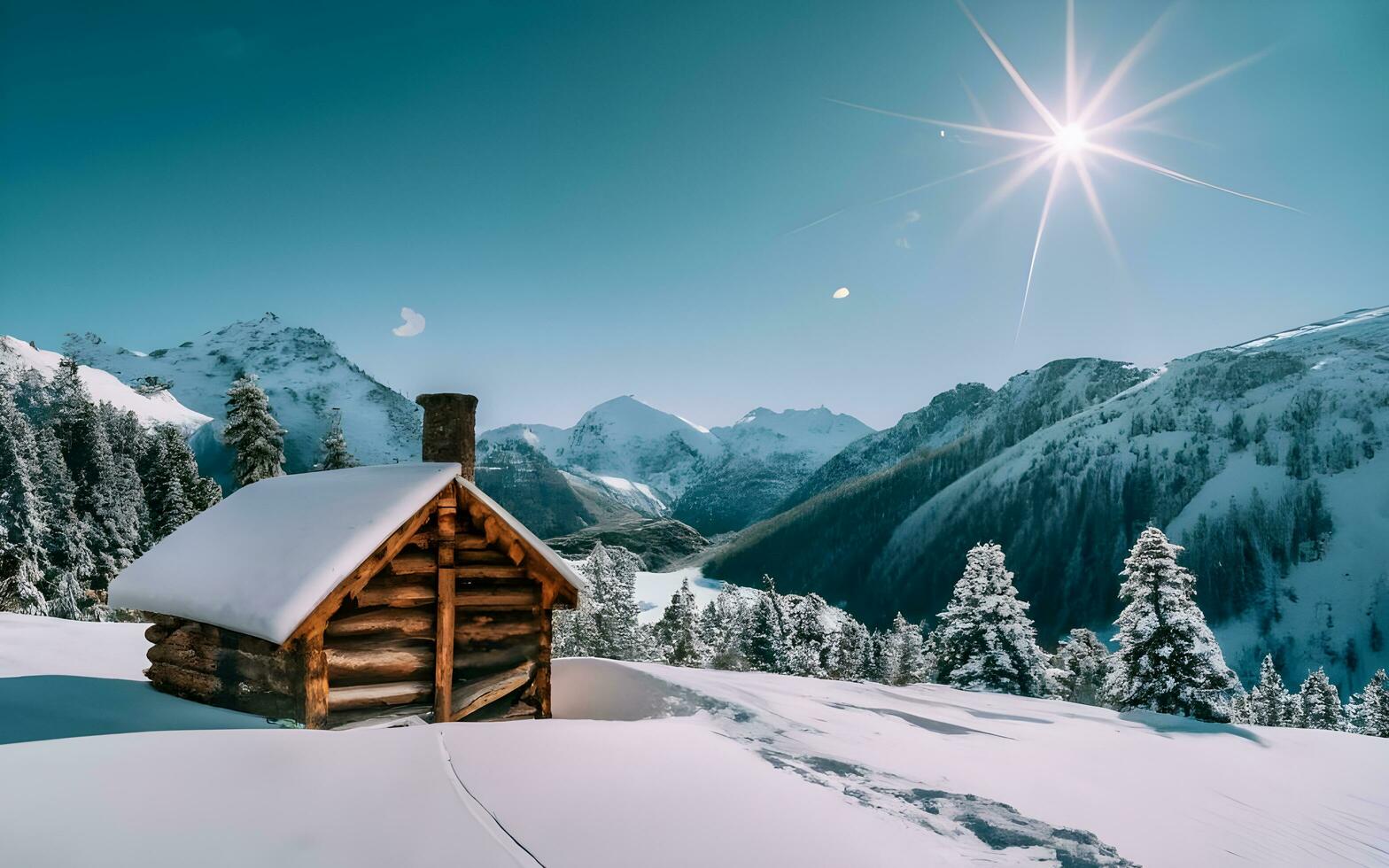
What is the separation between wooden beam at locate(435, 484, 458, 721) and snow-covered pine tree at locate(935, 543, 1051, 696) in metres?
24.5

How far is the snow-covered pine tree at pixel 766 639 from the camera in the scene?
46406mm

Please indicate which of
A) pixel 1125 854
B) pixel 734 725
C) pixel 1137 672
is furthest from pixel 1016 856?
pixel 1137 672

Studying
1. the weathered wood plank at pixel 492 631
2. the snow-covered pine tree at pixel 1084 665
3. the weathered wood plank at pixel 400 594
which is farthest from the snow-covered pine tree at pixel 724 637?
the snow-covered pine tree at pixel 1084 665

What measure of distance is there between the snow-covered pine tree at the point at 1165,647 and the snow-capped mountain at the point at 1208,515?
403ft

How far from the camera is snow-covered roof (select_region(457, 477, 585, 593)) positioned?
7949 mm

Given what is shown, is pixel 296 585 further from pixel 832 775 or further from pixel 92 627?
pixel 92 627

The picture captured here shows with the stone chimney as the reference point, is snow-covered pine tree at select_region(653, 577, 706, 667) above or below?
below

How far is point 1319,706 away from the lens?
5050 cm

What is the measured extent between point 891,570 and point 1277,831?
176m

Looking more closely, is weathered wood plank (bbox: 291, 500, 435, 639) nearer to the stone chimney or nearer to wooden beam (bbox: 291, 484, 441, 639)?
wooden beam (bbox: 291, 484, 441, 639)

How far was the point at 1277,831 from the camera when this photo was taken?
7.80 meters

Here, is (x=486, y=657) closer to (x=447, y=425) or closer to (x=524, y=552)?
(x=524, y=552)

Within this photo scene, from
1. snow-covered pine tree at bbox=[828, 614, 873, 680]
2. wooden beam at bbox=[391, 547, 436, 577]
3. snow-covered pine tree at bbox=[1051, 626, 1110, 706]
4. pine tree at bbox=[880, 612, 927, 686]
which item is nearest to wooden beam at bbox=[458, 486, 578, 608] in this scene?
wooden beam at bbox=[391, 547, 436, 577]

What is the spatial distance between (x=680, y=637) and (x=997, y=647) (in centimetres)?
2634
